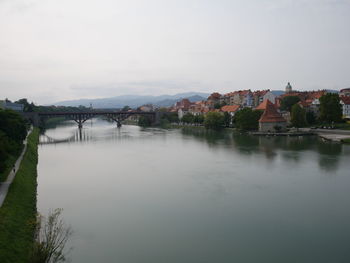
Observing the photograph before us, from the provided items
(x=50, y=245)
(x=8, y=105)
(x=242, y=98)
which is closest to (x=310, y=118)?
(x=242, y=98)

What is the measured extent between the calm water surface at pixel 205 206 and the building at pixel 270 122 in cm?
1286

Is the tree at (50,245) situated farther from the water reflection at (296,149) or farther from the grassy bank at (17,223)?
the water reflection at (296,149)

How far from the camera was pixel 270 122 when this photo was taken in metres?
32.6

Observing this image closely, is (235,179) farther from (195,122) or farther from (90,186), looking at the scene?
(195,122)

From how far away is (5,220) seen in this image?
24.9ft

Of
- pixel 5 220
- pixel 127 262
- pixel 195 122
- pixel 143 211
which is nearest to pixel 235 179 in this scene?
pixel 143 211

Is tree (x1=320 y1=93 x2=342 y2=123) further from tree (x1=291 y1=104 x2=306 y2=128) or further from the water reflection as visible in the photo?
the water reflection

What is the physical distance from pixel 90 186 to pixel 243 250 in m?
7.51

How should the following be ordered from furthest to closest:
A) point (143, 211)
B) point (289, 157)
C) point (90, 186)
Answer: point (289, 157), point (90, 186), point (143, 211)

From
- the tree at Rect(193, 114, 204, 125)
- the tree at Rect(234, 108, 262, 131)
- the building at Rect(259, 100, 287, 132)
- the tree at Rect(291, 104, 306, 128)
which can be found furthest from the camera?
the tree at Rect(193, 114, 204, 125)

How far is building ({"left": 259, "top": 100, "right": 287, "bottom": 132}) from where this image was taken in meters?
32.4

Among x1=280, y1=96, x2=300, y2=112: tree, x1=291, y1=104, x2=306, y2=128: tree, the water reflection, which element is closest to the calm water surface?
the water reflection

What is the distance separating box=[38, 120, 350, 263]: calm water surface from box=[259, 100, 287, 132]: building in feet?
42.2

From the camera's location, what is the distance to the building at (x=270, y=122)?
1276 inches
